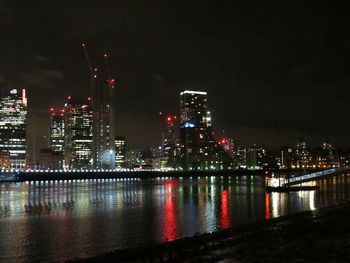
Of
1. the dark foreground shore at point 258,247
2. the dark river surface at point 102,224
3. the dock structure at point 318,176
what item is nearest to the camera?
the dark foreground shore at point 258,247

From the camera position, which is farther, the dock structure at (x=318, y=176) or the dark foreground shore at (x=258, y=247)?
the dock structure at (x=318, y=176)

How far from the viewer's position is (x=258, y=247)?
77.0 ft

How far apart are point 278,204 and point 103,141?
151526mm

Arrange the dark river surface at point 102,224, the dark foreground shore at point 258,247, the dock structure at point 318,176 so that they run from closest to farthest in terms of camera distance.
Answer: the dark foreground shore at point 258,247 → the dark river surface at point 102,224 → the dock structure at point 318,176

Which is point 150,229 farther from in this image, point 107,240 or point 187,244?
point 187,244

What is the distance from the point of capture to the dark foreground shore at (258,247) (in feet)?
68.2

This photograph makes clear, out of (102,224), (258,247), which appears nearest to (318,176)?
(102,224)

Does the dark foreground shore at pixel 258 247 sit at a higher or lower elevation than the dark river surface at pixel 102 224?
higher

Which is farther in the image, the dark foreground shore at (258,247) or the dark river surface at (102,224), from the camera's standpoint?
the dark river surface at (102,224)

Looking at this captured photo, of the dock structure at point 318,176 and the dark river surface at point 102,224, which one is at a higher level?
the dock structure at point 318,176

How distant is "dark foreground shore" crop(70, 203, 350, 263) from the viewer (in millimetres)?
20781

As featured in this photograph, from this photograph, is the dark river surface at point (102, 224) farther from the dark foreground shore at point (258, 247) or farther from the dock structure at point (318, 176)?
the dock structure at point (318, 176)

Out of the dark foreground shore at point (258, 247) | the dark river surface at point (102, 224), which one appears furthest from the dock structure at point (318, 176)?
the dark foreground shore at point (258, 247)

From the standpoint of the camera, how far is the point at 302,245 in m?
23.7
